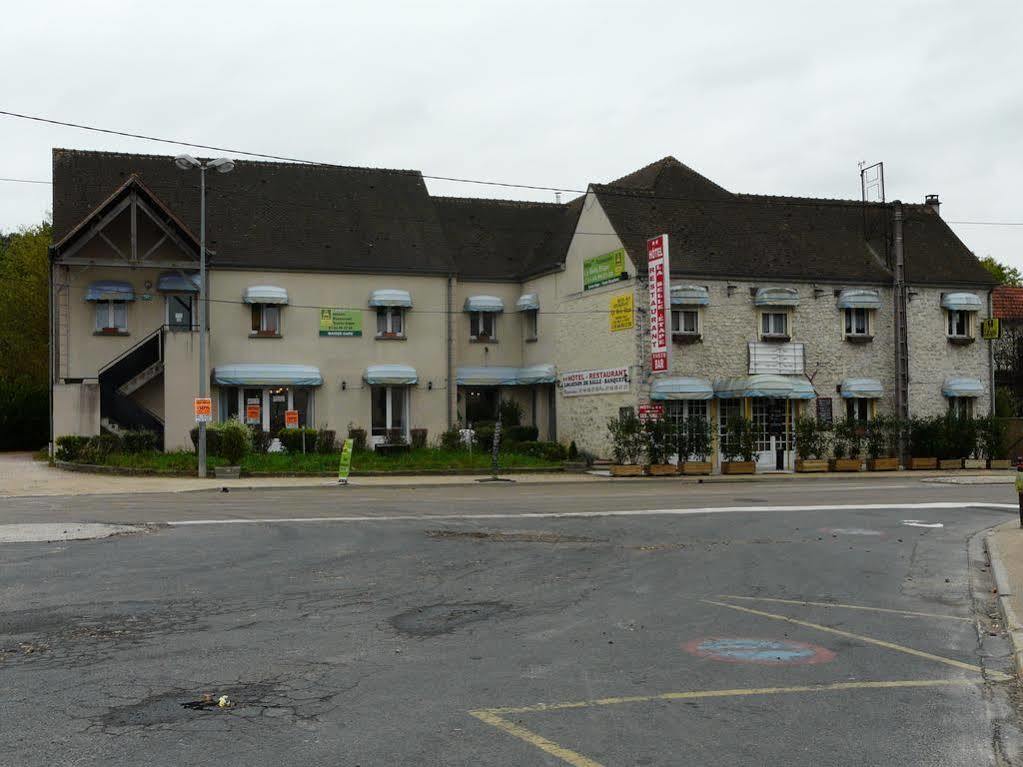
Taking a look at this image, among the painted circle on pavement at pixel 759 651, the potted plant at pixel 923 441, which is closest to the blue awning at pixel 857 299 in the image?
the potted plant at pixel 923 441

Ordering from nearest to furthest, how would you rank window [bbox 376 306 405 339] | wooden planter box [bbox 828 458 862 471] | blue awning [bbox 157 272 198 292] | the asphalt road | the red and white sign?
the asphalt road < the red and white sign < wooden planter box [bbox 828 458 862 471] < blue awning [bbox 157 272 198 292] < window [bbox 376 306 405 339]

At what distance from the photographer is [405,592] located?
10.9 meters

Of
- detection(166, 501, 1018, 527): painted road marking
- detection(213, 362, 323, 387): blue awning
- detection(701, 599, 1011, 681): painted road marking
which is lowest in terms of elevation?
detection(701, 599, 1011, 681): painted road marking

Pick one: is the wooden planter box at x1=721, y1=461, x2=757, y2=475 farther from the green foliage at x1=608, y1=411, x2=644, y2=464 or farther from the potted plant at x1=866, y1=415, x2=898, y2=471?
the potted plant at x1=866, y1=415, x2=898, y2=471

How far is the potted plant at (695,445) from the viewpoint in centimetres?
3353

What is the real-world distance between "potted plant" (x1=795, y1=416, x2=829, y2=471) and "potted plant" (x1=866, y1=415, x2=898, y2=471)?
2053mm

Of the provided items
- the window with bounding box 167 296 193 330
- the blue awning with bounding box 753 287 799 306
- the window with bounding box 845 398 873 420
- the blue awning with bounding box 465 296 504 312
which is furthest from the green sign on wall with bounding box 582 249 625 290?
the window with bounding box 167 296 193 330

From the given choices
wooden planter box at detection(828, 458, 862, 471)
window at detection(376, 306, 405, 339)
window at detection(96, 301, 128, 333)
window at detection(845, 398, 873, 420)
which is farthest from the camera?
window at detection(376, 306, 405, 339)

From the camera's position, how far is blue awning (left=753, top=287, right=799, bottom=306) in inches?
1407

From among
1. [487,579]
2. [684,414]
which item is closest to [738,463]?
[684,414]

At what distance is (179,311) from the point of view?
1441 inches

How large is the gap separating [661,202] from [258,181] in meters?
15.2

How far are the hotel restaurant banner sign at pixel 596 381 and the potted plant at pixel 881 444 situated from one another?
29.6ft

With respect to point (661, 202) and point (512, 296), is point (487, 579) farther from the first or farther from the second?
point (512, 296)
